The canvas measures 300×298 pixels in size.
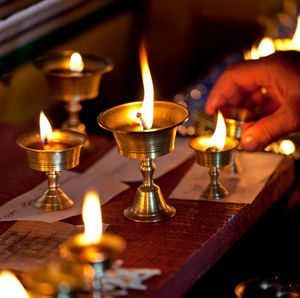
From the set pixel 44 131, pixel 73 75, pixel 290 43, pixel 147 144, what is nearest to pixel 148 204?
pixel 147 144

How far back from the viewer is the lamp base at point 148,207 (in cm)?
133

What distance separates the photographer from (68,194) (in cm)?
149

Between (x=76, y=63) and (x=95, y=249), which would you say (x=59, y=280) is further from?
(x=76, y=63)

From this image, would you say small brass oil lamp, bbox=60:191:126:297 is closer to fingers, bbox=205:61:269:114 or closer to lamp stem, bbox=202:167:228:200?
lamp stem, bbox=202:167:228:200

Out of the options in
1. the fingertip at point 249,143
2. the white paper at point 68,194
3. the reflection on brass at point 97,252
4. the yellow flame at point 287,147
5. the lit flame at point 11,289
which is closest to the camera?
the reflection on brass at point 97,252

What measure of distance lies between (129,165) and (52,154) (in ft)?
1.31

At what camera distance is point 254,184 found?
1549mm

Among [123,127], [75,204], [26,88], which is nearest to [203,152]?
[123,127]

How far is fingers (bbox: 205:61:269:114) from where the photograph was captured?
1708 mm

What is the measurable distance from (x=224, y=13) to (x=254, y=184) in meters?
Answer: 2.54

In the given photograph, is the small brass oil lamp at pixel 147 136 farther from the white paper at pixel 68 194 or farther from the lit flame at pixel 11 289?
the lit flame at pixel 11 289

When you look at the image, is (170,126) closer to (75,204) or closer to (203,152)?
(203,152)

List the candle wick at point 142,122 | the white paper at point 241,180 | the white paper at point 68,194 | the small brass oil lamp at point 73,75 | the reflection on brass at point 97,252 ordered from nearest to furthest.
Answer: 1. the reflection on brass at point 97,252
2. the candle wick at point 142,122
3. the white paper at point 68,194
4. the white paper at point 241,180
5. the small brass oil lamp at point 73,75

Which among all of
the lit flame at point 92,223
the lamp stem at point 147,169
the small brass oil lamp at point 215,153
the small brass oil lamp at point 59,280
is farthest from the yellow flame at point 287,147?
the small brass oil lamp at point 59,280
